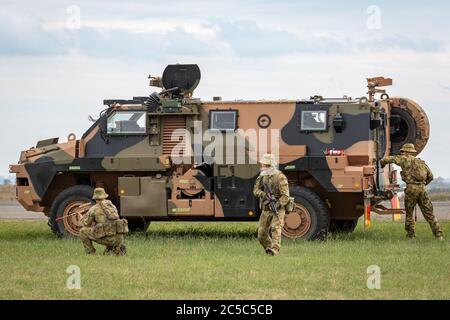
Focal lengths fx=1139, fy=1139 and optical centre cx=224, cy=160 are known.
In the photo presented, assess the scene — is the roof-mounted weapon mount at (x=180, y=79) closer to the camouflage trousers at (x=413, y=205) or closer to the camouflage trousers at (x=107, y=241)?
the camouflage trousers at (x=413, y=205)

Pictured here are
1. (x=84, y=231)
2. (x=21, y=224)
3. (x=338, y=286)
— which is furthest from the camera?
(x=21, y=224)

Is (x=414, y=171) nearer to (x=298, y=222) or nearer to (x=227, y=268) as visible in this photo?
(x=298, y=222)

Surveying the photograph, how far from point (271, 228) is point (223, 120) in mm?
3819

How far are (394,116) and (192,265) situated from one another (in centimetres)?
692

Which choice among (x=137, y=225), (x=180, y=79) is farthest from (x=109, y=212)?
(x=137, y=225)

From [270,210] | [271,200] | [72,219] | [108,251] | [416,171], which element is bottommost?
[108,251]

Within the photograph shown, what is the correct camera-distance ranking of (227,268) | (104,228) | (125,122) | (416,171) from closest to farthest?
(227,268) → (104,228) → (416,171) → (125,122)

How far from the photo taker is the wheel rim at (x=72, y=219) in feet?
67.5

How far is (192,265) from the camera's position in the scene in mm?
15750

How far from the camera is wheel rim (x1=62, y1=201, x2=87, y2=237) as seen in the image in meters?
20.6

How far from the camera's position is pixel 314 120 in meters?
20.3

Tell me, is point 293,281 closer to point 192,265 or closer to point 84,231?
point 192,265
